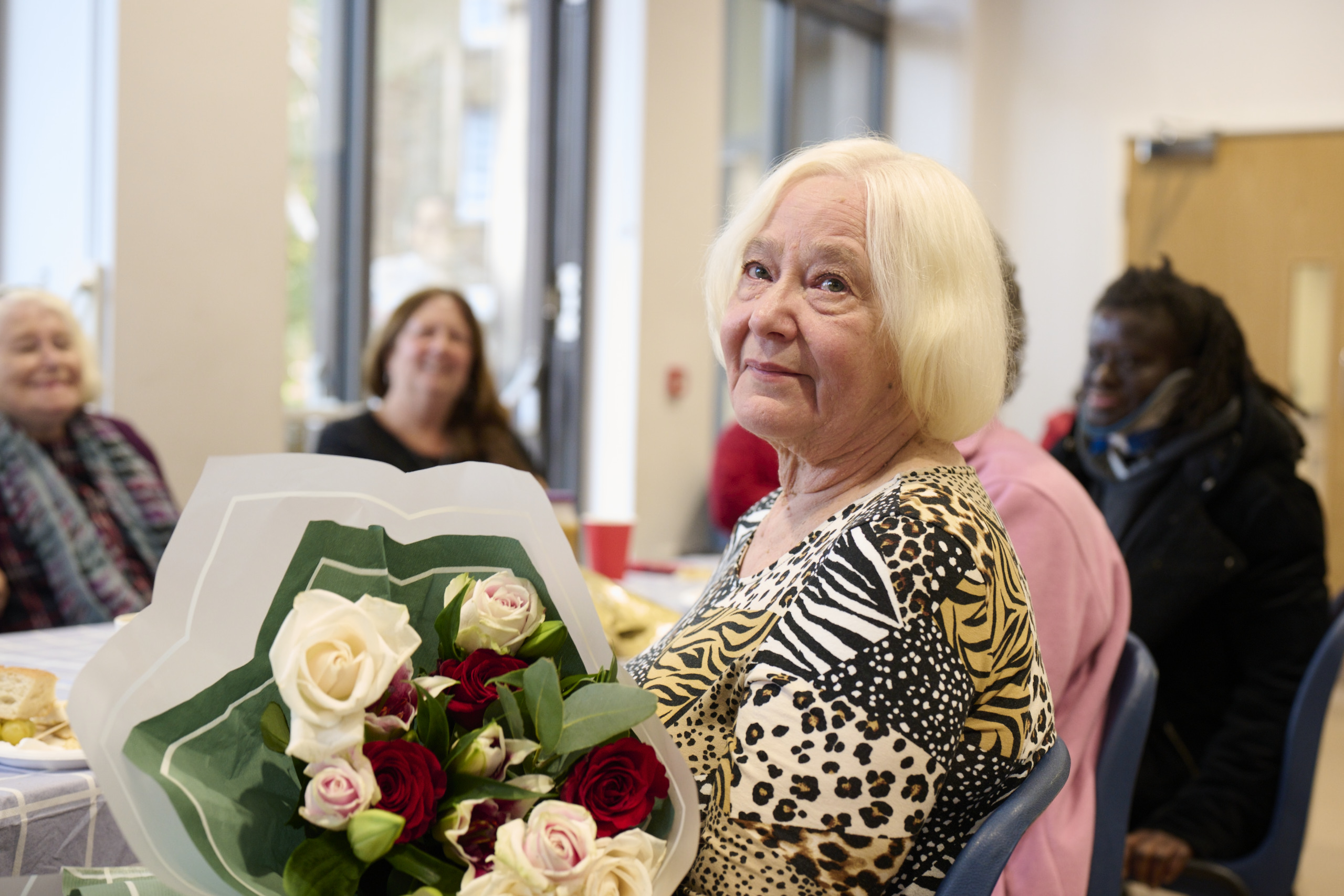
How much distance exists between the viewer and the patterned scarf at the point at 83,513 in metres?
2.28

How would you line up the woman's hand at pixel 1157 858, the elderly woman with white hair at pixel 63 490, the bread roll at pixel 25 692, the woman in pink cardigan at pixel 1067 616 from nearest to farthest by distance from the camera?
the bread roll at pixel 25 692 → the woman in pink cardigan at pixel 1067 616 → the woman's hand at pixel 1157 858 → the elderly woman with white hair at pixel 63 490

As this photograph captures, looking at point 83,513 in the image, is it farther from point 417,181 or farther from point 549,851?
point 549,851

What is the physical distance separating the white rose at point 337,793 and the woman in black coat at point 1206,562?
1.44 meters

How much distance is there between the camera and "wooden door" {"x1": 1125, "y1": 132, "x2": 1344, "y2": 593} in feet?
16.1

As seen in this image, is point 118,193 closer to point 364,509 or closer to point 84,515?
point 84,515

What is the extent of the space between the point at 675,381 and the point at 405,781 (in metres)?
3.60

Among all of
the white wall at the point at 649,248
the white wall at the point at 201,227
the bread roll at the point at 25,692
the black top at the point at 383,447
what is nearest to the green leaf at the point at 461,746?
the bread roll at the point at 25,692

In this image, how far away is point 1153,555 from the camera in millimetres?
1873

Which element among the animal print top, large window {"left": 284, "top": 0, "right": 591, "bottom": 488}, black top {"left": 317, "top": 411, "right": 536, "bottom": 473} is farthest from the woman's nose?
large window {"left": 284, "top": 0, "right": 591, "bottom": 488}

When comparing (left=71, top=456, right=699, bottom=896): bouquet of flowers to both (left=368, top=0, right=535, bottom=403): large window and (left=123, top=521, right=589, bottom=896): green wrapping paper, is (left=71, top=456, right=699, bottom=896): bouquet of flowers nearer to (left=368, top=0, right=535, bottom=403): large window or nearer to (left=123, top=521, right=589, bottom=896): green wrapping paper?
(left=123, top=521, right=589, bottom=896): green wrapping paper

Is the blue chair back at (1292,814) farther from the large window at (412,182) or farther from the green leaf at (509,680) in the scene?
the large window at (412,182)

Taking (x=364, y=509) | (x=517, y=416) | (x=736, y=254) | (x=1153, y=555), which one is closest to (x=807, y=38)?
(x=517, y=416)

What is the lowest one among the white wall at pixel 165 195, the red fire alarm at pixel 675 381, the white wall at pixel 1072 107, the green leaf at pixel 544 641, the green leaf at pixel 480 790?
the green leaf at pixel 480 790

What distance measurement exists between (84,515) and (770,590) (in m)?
1.94
